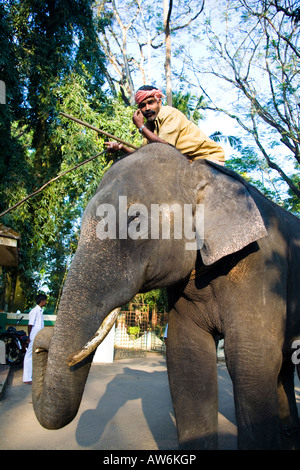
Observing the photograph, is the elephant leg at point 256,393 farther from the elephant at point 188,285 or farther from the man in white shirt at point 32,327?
the man in white shirt at point 32,327

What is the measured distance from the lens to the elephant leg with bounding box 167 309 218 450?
3283 millimetres

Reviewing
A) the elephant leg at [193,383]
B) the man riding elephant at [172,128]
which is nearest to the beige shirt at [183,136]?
the man riding elephant at [172,128]

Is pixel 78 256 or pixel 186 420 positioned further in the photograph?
pixel 186 420

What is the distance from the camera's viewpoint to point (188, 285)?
3.30m

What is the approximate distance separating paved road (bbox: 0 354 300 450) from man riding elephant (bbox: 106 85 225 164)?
303cm

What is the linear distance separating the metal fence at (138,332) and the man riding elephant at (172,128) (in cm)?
1313

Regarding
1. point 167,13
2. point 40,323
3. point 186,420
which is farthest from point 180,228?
point 167,13

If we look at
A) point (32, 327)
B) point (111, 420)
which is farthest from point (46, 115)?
point (111, 420)

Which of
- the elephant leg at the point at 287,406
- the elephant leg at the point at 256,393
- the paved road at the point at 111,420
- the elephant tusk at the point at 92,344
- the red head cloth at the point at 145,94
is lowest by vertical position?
the paved road at the point at 111,420

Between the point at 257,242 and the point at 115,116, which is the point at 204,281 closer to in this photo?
the point at 257,242

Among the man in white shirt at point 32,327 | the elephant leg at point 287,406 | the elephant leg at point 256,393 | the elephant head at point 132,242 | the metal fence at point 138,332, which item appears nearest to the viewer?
the elephant head at point 132,242

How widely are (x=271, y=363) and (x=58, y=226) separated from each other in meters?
11.0

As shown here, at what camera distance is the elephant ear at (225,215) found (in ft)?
9.40

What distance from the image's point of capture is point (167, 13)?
50.8 ft
